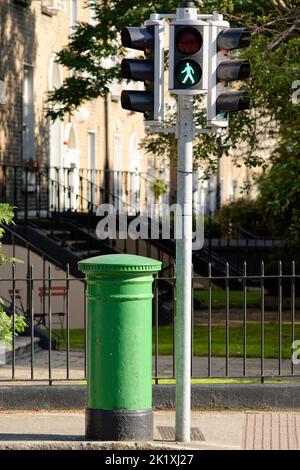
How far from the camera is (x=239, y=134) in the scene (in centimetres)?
1817

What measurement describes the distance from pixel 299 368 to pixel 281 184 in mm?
4787

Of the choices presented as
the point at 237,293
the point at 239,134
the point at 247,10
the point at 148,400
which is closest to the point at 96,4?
the point at 247,10

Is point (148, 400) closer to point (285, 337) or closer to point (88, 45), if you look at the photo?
point (285, 337)

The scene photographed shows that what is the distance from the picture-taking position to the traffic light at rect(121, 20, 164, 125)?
381 inches

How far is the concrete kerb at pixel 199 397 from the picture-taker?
11.6 metres

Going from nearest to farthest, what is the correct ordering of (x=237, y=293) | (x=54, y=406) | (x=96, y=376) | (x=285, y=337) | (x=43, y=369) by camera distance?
(x=96, y=376) → (x=54, y=406) → (x=43, y=369) → (x=285, y=337) → (x=237, y=293)

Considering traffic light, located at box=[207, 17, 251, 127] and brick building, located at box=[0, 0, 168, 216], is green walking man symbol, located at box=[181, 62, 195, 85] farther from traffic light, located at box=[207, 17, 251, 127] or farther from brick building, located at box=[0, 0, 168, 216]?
brick building, located at box=[0, 0, 168, 216]

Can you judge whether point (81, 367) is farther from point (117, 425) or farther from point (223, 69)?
point (223, 69)

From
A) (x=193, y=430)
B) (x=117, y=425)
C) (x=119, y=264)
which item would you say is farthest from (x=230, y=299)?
(x=119, y=264)

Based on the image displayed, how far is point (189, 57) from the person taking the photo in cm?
964

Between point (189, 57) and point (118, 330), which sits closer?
point (189, 57)

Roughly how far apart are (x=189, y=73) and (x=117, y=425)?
8.85 ft

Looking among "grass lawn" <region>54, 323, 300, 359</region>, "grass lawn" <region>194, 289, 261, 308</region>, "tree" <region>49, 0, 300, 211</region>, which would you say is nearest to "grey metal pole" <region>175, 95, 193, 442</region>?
"grass lawn" <region>54, 323, 300, 359</region>

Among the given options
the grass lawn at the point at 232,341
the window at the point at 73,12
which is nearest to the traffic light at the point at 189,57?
the grass lawn at the point at 232,341
